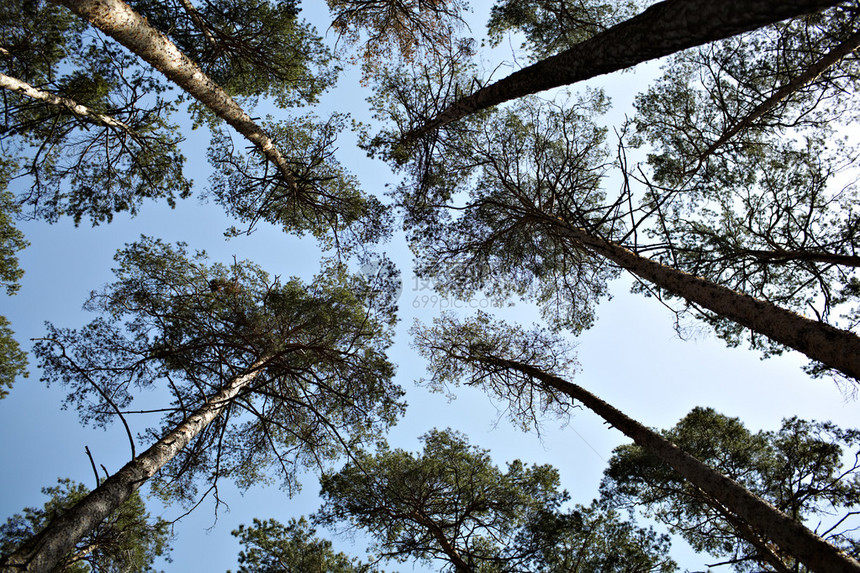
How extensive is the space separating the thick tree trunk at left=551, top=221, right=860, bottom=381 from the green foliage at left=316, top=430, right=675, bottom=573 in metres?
4.15

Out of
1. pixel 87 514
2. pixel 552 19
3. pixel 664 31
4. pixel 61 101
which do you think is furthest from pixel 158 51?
pixel 552 19

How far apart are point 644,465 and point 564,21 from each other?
8291mm

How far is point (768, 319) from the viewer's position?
416 cm

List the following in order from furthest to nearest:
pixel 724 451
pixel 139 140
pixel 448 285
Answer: pixel 448 285, pixel 724 451, pixel 139 140

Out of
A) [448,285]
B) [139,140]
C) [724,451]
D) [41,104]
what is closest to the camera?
[41,104]

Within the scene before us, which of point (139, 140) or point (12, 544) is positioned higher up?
point (139, 140)

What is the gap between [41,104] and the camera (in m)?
5.67

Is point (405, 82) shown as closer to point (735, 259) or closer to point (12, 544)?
point (735, 259)

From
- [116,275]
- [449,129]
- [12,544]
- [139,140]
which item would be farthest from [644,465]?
[12,544]

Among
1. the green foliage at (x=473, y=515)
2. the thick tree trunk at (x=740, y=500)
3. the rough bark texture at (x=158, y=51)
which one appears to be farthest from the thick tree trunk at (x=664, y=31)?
the green foliage at (x=473, y=515)

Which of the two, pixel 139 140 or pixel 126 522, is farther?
pixel 126 522

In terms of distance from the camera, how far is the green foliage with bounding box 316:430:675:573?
6477 millimetres

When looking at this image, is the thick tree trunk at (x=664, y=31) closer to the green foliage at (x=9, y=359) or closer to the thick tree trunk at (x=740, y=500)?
the thick tree trunk at (x=740, y=500)

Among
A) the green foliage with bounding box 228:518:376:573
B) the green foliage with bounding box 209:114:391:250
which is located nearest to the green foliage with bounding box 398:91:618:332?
the green foliage with bounding box 209:114:391:250
